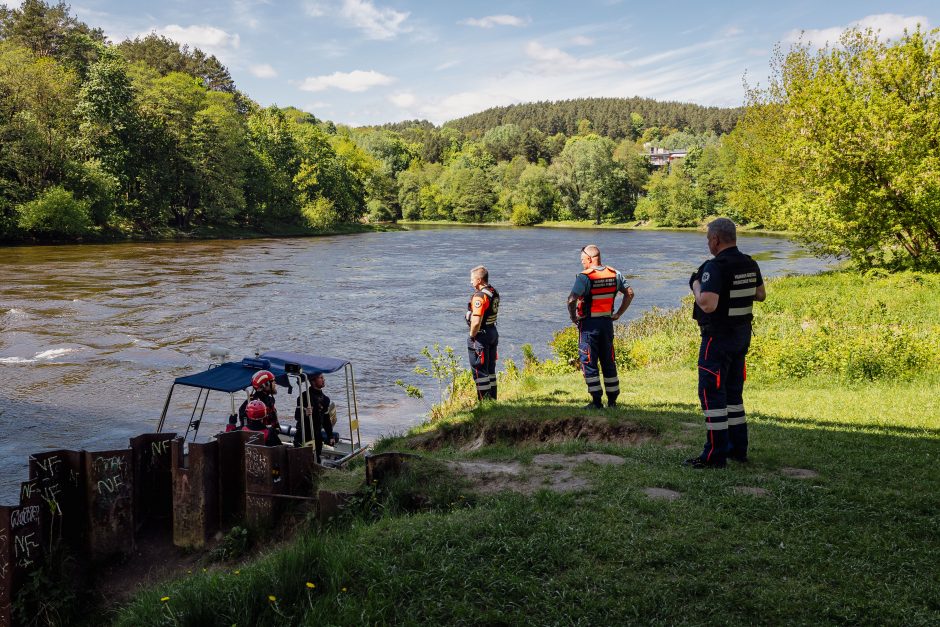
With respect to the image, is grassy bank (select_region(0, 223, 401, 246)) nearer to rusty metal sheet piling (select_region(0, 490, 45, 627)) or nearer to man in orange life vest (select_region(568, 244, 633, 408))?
rusty metal sheet piling (select_region(0, 490, 45, 627))

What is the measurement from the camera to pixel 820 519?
516 cm

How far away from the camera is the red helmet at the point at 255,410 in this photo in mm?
8211

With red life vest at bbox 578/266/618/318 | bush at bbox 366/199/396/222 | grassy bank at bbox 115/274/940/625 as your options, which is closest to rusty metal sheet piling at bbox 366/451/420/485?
grassy bank at bbox 115/274/940/625

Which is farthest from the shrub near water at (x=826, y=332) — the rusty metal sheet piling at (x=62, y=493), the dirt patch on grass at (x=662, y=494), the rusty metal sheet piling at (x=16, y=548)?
the rusty metal sheet piling at (x=16, y=548)

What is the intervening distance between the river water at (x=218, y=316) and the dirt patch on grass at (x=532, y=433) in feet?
9.26

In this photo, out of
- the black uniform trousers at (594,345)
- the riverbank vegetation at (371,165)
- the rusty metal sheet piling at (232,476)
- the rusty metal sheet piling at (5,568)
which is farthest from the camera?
the riverbank vegetation at (371,165)

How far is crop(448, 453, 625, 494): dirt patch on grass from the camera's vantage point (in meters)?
6.20

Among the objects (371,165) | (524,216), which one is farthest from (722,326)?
(371,165)

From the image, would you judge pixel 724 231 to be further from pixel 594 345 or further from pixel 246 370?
pixel 246 370

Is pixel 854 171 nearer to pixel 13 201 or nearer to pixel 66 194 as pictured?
pixel 66 194

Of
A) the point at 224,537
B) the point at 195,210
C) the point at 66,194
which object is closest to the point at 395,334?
the point at 224,537

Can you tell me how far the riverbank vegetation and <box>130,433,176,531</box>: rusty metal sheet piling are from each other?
24.0 m

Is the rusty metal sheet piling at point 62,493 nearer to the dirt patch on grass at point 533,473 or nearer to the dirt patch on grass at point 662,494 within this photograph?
the dirt patch on grass at point 533,473

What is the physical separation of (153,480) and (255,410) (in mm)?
1455
